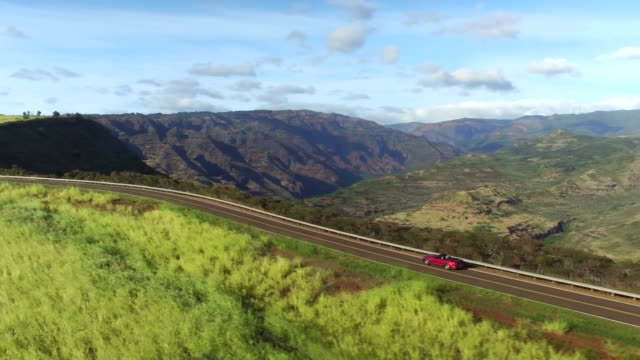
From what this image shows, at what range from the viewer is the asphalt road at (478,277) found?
86.9ft

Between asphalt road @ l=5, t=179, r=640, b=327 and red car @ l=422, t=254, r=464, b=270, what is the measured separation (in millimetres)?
566

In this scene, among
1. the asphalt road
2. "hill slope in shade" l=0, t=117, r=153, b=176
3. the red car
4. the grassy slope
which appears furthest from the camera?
"hill slope in shade" l=0, t=117, r=153, b=176

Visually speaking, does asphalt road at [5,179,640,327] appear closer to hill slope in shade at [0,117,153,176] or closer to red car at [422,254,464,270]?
red car at [422,254,464,270]

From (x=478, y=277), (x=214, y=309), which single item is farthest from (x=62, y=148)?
(x=214, y=309)

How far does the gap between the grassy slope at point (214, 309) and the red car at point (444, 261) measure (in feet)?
27.4

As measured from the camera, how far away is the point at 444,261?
3581 centimetres

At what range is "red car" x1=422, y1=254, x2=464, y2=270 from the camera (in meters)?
35.4

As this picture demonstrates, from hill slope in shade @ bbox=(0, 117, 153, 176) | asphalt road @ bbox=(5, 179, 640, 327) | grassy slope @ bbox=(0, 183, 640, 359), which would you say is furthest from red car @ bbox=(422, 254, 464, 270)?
hill slope in shade @ bbox=(0, 117, 153, 176)

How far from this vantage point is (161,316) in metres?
17.4

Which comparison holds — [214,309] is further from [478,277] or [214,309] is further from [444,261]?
[444,261]

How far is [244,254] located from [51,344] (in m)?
12.7

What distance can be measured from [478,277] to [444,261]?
3.27m

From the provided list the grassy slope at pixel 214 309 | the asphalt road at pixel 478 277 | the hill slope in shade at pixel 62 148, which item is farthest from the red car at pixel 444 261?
the hill slope in shade at pixel 62 148

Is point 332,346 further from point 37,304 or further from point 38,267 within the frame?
point 38,267
